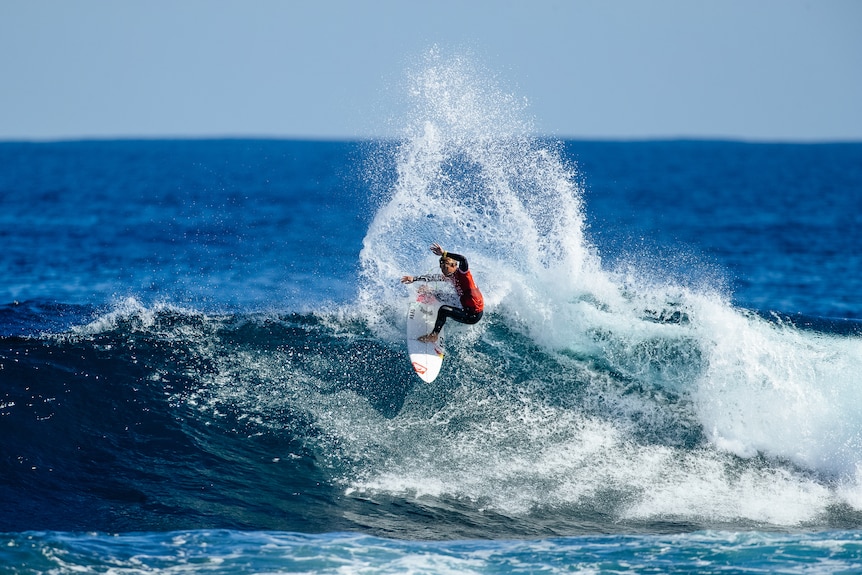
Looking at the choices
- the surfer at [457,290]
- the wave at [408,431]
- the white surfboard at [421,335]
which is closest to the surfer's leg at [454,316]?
the surfer at [457,290]

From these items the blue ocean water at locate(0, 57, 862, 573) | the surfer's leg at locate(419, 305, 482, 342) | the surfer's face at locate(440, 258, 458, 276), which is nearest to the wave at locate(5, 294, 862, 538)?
the blue ocean water at locate(0, 57, 862, 573)

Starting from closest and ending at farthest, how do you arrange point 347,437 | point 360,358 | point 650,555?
1. point 650,555
2. point 347,437
3. point 360,358

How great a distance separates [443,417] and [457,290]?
1.95 meters

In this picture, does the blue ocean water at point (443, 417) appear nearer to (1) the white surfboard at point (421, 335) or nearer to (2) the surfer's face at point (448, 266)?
(1) the white surfboard at point (421, 335)

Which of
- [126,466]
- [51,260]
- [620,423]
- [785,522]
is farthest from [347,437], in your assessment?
[51,260]

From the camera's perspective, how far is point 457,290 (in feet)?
44.4

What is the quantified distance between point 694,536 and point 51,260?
20.2 m

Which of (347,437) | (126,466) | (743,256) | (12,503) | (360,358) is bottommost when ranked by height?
(12,503)

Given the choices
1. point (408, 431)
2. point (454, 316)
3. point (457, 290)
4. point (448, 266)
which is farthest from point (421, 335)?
point (408, 431)

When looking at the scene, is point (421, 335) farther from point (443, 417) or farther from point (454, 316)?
point (443, 417)

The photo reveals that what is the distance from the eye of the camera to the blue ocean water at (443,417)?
10.3 metres

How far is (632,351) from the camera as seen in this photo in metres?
14.5

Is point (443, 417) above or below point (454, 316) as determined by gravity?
below

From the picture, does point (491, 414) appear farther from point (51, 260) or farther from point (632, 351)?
point (51, 260)
